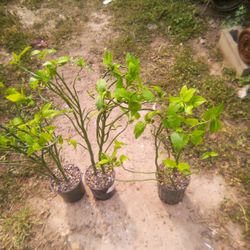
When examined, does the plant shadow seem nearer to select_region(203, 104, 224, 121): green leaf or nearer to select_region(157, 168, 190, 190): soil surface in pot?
select_region(157, 168, 190, 190): soil surface in pot

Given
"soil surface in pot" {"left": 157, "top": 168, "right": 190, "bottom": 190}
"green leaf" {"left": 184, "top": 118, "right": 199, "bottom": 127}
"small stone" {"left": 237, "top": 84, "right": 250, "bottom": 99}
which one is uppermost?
"green leaf" {"left": 184, "top": 118, "right": 199, "bottom": 127}

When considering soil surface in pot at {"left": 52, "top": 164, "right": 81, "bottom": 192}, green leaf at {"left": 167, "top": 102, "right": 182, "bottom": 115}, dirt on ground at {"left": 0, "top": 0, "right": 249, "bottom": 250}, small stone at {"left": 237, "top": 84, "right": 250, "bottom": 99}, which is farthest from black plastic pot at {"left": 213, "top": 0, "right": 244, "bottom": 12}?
green leaf at {"left": 167, "top": 102, "right": 182, "bottom": 115}

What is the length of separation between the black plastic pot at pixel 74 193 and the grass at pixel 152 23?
6.22 ft

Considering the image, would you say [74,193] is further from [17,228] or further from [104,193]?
[17,228]

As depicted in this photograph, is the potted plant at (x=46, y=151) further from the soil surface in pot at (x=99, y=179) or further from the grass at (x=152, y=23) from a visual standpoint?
the grass at (x=152, y=23)

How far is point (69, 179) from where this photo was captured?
7.11ft

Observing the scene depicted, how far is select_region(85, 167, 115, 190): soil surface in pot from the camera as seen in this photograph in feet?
6.93

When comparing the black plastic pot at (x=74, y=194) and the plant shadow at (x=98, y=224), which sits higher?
the black plastic pot at (x=74, y=194)

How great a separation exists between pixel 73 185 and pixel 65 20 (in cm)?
286

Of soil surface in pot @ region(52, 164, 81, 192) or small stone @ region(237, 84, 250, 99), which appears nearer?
soil surface in pot @ region(52, 164, 81, 192)

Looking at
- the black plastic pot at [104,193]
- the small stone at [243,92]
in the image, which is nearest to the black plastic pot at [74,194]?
the black plastic pot at [104,193]

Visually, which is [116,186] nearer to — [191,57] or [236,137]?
[236,137]

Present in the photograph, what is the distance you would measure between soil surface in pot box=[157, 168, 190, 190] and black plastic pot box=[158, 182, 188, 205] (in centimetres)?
2

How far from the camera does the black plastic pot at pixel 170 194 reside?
2.01m
